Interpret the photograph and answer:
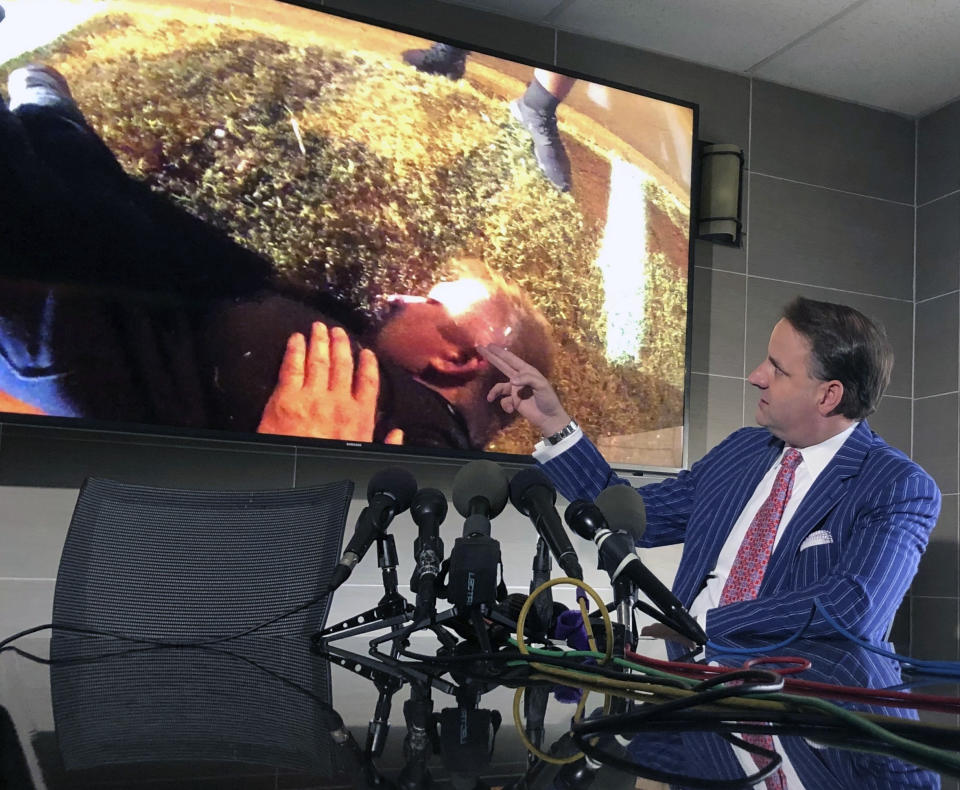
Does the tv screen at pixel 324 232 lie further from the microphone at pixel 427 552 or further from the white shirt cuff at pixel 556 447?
the microphone at pixel 427 552

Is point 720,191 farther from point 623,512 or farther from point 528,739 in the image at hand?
point 528,739

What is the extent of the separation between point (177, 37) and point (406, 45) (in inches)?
27.6

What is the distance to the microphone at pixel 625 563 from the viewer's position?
3.45 ft

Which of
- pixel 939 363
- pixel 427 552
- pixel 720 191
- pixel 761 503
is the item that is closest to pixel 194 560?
pixel 427 552

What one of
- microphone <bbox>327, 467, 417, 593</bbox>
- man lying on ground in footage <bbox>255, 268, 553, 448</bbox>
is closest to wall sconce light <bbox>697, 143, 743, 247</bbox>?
man lying on ground in footage <bbox>255, 268, 553, 448</bbox>

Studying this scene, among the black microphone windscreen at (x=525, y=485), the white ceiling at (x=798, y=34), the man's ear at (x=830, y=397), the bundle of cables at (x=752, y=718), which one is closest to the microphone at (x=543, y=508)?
the black microphone windscreen at (x=525, y=485)

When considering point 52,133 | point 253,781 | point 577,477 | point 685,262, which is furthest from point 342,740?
point 685,262

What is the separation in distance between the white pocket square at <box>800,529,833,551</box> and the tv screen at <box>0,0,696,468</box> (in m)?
1.35

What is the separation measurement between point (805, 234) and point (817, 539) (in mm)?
2384

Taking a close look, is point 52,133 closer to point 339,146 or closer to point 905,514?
point 339,146

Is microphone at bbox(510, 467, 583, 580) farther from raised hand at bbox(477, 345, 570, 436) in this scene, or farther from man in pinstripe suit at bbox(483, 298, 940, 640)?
raised hand at bbox(477, 345, 570, 436)

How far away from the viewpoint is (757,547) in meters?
2.12

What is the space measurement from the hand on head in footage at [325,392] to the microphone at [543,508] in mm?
1806

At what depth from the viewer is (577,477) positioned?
2.33 metres
